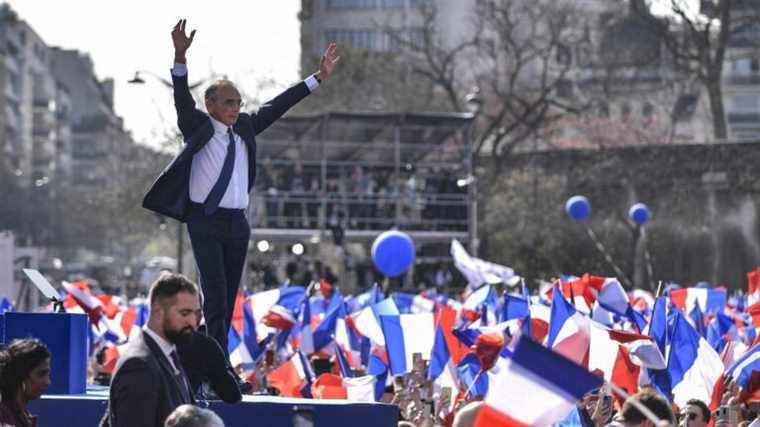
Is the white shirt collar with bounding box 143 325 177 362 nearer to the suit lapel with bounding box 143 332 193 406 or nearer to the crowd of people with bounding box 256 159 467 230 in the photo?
the suit lapel with bounding box 143 332 193 406

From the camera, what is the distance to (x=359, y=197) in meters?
33.4

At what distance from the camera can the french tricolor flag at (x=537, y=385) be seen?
18.9 ft

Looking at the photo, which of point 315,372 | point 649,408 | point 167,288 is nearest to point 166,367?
point 167,288

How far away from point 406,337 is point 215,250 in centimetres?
394

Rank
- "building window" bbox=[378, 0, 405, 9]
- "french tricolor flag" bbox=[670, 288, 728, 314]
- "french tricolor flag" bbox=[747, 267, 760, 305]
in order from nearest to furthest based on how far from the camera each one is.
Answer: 1. "french tricolor flag" bbox=[747, 267, 760, 305]
2. "french tricolor flag" bbox=[670, 288, 728, 314]
3. "building window" bbox=[378, 0, 405, 9]

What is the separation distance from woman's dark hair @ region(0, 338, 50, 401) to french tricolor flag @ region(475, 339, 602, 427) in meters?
1.94

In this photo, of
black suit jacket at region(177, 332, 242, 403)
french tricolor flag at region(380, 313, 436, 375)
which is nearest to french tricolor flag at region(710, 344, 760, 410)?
french tricolor flag at region(380, 313, 436, 375)

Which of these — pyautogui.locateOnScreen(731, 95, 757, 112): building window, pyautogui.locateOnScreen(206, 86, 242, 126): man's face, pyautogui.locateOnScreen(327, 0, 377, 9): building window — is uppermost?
pyautogui.locateOnScreen(327, 0, 377, 9): building window

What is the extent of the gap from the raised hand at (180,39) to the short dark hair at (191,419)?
3001 mm

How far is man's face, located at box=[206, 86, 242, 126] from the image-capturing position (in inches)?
331

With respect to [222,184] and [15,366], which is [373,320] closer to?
[222,184]

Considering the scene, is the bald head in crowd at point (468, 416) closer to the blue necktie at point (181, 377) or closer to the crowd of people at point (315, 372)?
the crowd of people at point (315, 372)

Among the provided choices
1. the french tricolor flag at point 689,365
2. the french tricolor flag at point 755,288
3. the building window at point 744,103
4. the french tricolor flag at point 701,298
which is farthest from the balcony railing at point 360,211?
the building window at point 744,103

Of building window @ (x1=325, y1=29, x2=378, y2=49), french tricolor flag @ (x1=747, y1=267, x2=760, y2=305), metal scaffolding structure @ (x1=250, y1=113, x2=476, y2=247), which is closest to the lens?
french tricolor flag @ (x1=747, y1=267, x2=760, y2=305)
